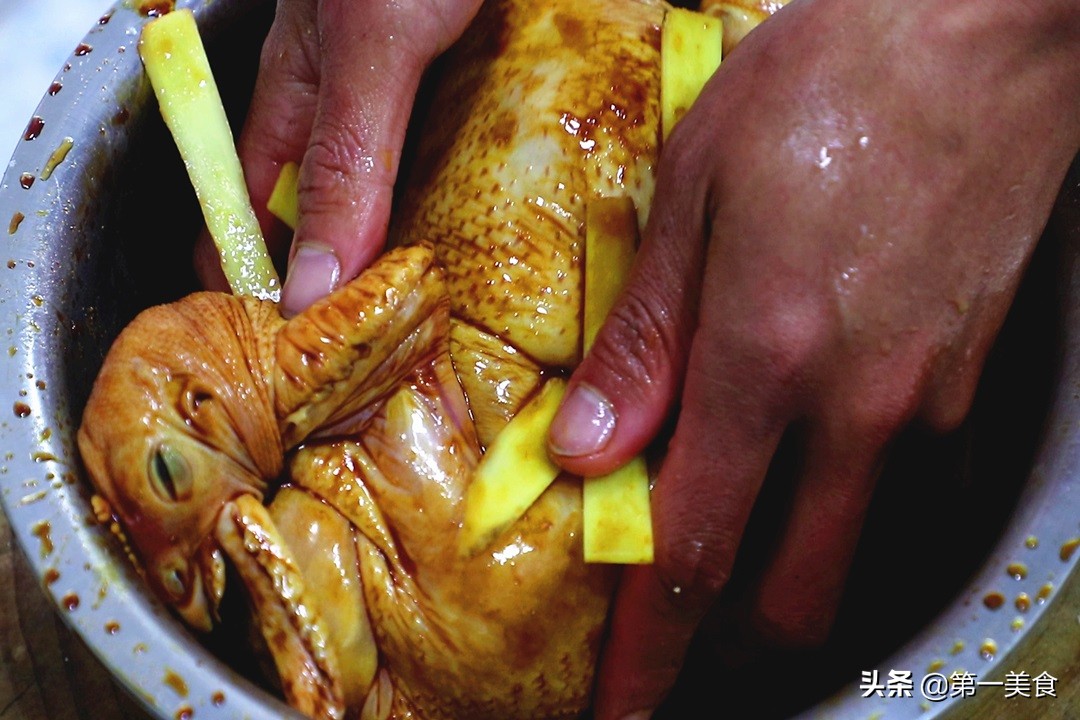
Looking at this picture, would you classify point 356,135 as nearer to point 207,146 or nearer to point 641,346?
point 207,146

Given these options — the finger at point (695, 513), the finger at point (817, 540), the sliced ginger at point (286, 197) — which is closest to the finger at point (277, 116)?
the sliced ginger at point (286, 197)

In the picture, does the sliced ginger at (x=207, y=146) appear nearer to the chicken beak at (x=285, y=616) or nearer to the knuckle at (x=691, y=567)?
the chicken beak at (x=285, y=616)

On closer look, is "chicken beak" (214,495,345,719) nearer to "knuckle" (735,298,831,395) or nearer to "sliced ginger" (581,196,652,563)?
"sliced ginger" (581,196,652,563)

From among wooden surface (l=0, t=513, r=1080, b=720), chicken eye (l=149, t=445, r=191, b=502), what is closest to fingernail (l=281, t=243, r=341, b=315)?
chicken eye (l=149, t=445, r=191, b=502)

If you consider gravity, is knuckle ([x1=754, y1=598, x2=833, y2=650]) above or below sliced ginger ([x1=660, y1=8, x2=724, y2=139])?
below

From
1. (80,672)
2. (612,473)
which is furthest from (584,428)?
(80,672)

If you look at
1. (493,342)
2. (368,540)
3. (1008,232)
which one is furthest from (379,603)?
(1008,232)
